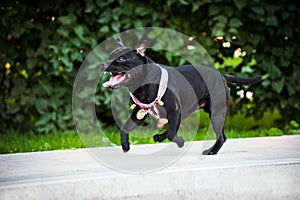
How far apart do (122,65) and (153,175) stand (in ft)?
1.96

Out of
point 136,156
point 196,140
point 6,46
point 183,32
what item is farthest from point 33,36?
point 136,156

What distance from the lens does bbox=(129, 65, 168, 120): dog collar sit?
110 inches

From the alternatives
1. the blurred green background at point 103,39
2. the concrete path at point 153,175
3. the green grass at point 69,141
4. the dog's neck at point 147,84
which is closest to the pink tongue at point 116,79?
the dog's neck at point 147,84

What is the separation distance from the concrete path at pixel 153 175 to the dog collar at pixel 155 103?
10.1 inches

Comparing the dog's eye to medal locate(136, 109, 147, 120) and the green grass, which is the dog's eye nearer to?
medal locate(136, 109, 147, 120)

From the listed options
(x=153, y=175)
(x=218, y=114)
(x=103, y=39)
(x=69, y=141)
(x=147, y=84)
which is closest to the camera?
(x=153, y=175)

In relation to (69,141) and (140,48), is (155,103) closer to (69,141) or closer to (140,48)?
(140,48)

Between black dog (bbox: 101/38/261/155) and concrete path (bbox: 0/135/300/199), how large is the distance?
21 cm

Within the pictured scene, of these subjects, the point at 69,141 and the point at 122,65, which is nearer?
the point at 122,65

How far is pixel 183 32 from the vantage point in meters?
5.15

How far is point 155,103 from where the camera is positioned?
9.25 ft

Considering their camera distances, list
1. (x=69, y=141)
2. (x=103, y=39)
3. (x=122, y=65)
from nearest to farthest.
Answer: (x=122, y=65) → (x=69, y=141) → (x=103, y=39)

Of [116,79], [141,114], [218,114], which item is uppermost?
[116,79]

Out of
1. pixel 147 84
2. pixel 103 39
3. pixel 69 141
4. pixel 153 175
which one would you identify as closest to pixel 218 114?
pixel 147 84
